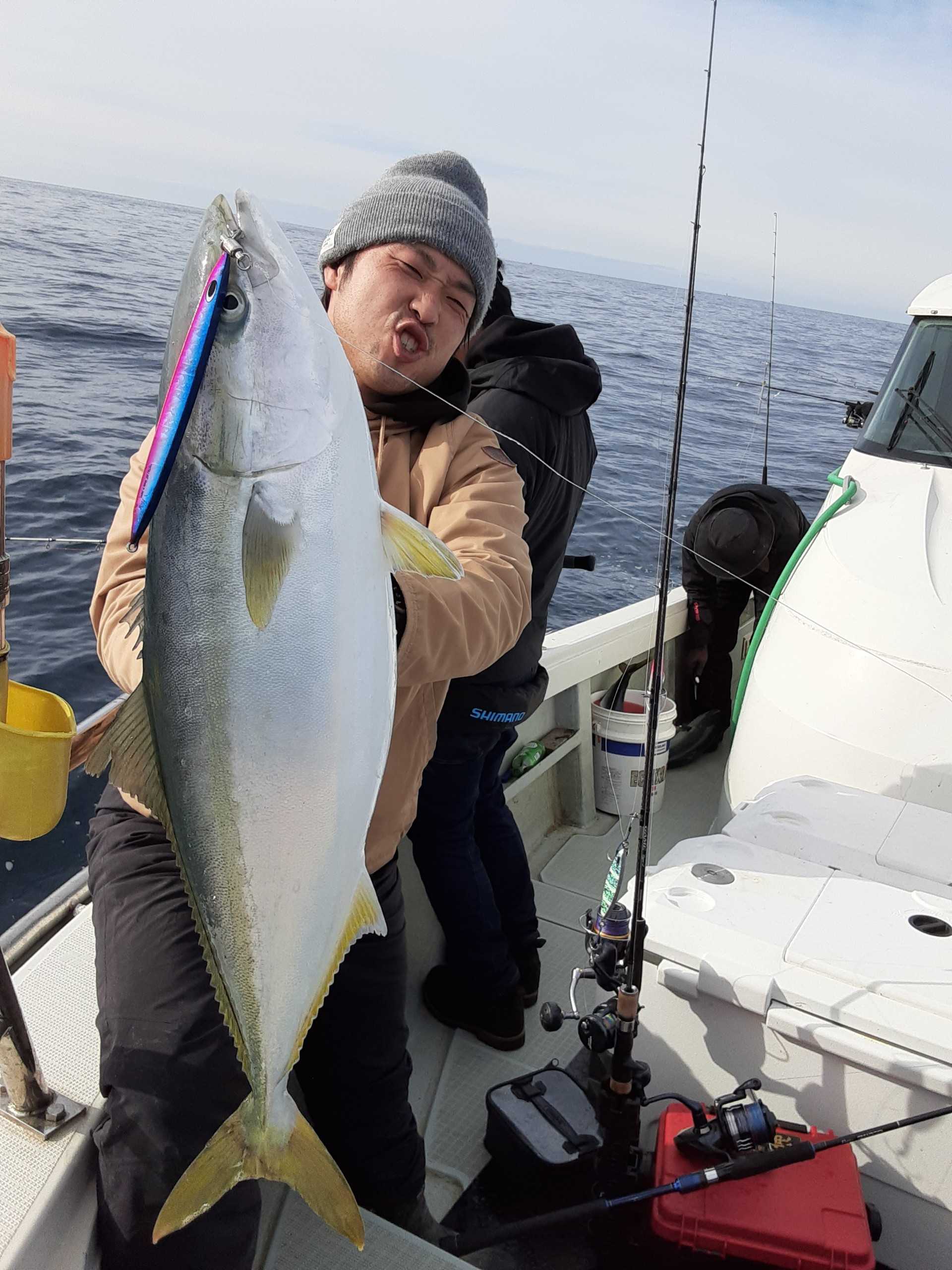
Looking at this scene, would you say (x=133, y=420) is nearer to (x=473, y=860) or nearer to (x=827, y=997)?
(x=473, y=860)

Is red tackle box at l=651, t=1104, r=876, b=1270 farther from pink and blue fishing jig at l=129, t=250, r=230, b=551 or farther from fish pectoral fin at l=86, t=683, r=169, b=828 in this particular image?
pink and blue fishing jig at l=129, t=250, r=230, b=551

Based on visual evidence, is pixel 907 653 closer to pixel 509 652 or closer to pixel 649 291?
pixel 509 652

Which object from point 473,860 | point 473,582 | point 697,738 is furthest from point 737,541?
point 473,582

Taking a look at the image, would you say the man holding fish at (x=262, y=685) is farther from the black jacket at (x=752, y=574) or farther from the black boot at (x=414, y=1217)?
the black jacket at (x=752, y=574)

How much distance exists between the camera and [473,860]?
2.96m

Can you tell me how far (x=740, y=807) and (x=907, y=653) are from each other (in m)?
0.89

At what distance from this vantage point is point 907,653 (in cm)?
354

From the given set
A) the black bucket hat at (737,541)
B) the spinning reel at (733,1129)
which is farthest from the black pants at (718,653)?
the spinning reel at (733,1129)

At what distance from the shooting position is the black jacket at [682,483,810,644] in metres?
5.30

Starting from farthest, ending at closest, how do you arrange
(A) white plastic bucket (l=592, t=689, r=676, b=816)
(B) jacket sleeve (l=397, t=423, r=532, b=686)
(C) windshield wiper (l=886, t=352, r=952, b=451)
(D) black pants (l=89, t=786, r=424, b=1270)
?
(A) white plastic bucket (l=592, t=689, r=676, b=816), (C) windshield wiper (l=886, t=352, r=952, b=451), (D) black pants (l=89, t=786, r=424, b=1270), (B) jacket sleeve (l=397, t=423, r=532, b=686)

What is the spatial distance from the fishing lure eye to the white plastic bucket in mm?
3566

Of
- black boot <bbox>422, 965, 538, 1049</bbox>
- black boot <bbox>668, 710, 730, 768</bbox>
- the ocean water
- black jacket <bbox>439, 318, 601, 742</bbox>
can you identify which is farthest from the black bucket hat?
black boot <bbox>422, 965, 538, 1049</bbox>

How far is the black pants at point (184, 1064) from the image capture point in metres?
1.61

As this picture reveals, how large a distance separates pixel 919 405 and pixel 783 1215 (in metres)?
3.52
